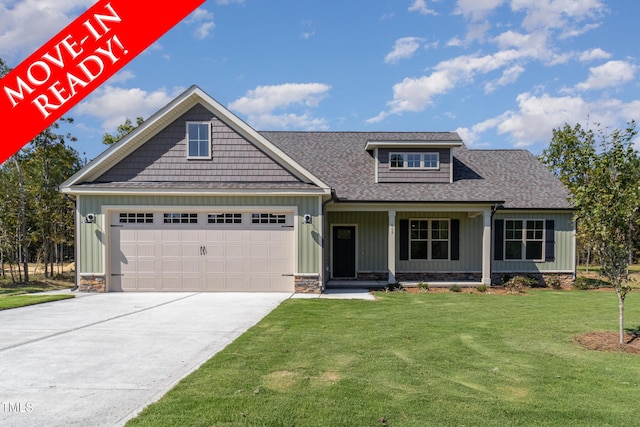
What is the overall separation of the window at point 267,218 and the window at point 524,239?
8.48 meters

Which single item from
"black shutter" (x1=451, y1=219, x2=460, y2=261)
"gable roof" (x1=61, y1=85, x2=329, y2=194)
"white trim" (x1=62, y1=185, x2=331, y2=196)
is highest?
"gable roof" (x1=61, y1=85, x2=329, y2=194)

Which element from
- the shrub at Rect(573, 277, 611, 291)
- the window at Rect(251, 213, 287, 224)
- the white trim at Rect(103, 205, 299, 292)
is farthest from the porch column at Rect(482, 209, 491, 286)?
the window at Rect(251, 213, 287, 224)

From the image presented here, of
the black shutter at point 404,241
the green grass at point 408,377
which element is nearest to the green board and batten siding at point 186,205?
the green grass at point 408,377

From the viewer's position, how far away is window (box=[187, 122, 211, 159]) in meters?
13.4

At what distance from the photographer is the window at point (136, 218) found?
13180 millimetres

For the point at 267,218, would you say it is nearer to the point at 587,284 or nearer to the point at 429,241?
the point at 429,241

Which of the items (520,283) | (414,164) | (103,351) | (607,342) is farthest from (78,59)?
(520,283)

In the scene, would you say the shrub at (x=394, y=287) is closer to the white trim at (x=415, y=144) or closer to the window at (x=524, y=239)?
the window at (x=524, y=239)

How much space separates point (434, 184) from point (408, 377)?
11682 mm

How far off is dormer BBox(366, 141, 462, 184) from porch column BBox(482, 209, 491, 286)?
2238 mm

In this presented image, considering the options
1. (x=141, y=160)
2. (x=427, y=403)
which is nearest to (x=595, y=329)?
(x=427, y=403)

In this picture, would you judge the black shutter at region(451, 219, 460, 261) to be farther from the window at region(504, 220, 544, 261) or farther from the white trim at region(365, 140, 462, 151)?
the white trim at region(365, 140, 462, 151)

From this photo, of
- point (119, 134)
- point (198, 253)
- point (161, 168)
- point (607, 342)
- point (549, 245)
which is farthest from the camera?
point (119, 134)

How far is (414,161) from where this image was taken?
53.1ft
